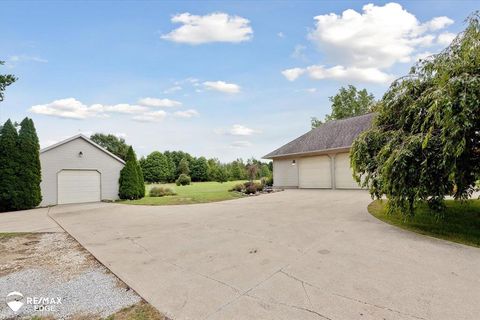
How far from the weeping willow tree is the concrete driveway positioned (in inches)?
42.3

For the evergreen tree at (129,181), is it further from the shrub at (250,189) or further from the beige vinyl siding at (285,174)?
the beige vinyl siding at (285,174)

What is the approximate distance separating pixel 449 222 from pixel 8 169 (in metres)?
17.3

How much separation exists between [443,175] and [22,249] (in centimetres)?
867

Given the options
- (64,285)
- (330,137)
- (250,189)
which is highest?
(330,137)

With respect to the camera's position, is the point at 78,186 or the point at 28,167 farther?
the point at 78,186

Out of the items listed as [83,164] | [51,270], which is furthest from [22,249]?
[83,164]

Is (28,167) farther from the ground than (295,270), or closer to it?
farther from the ground

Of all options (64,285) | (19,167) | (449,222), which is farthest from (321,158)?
(19,167)

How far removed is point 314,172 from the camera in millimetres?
16516

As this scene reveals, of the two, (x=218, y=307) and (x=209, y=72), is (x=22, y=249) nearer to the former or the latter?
(x=218, y=307)

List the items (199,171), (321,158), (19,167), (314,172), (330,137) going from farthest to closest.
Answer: (199,171), (330,137), (314,172), (321,158), (19,167)

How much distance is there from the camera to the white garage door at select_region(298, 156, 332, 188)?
1584 centimetres

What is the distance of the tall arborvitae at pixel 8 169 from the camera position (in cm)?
1166

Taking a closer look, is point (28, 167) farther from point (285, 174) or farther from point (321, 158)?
point (321, 158)
